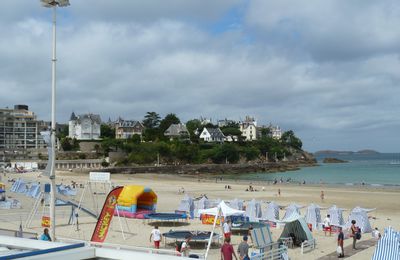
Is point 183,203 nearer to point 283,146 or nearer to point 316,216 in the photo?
point 316,216

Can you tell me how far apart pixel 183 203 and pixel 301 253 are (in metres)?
11.9

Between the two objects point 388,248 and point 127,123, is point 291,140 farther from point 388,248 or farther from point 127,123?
point 388,248

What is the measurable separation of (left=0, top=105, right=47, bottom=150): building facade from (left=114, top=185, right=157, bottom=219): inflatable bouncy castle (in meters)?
135

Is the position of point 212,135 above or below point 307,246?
above

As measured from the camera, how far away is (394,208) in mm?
37656

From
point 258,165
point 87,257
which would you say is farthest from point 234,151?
point 87,257

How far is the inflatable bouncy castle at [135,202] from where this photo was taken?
91.9 feet

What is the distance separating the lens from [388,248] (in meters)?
13.5

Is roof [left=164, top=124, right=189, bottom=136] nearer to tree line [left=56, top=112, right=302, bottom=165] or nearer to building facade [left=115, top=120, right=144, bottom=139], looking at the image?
tree line [left=56, top=112, right=302, bottom=165]

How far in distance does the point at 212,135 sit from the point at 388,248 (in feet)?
488

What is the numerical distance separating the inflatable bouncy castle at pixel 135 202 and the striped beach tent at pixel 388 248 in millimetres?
16373

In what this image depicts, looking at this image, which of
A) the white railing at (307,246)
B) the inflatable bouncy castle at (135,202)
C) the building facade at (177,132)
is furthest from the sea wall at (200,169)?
the white railing at (307,246)

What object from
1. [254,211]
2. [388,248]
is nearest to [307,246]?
[388,248]

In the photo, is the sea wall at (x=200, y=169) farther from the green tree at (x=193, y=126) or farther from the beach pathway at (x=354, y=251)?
the beach pathway at (x=354, y=251)
